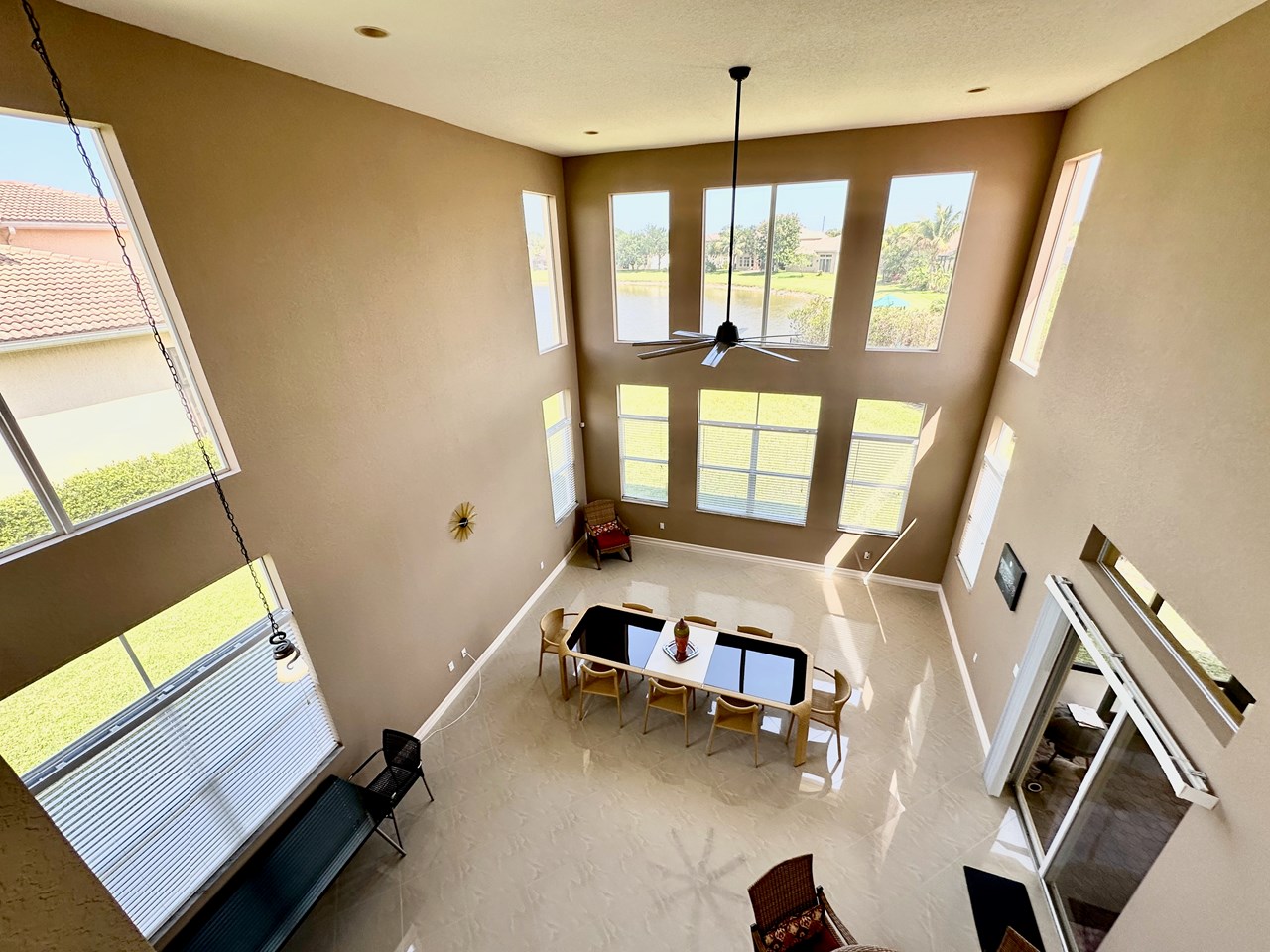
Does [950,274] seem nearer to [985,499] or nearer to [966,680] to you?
[985,499]

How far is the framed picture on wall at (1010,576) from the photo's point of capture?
451 cm

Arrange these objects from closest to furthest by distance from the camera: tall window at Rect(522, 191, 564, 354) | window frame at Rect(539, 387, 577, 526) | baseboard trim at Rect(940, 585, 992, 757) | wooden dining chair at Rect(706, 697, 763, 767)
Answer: wooden dining chair at Rect(706, 697, 763, 767) < baseboard trim at Rect(940, 585, 992, 757) < tall window at Rect(522, 191, 564, 354) < window frame at Rect(539, 387, 577, 526)

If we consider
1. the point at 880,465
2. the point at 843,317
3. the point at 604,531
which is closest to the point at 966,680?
the point at 880,465

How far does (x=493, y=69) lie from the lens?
11.0 ft

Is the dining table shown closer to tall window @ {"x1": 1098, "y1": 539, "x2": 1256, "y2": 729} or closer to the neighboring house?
tall window @ {"x1": 1098, "y1": 539, "x2": 1256, "y2": 729}

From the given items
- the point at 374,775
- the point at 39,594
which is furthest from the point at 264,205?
the point at 374,775

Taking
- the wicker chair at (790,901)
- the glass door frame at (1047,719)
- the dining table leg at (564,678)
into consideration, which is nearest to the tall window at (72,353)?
the dining table leg at (564,678)

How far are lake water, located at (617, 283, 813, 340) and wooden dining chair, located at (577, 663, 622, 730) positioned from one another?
170 inches

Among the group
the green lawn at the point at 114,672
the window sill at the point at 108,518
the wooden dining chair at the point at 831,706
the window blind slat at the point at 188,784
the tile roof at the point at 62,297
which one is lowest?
the wooden dining chair at the point at 831,706

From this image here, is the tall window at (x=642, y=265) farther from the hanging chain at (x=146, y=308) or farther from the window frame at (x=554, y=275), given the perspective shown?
the hanging chain at (x=146, y=308)

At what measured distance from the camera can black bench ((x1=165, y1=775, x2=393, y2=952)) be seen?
321 cm

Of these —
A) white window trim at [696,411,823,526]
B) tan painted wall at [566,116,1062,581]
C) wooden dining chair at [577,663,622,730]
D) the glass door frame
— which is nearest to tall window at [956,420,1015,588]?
tan painted wall at [566,116,1062,581]

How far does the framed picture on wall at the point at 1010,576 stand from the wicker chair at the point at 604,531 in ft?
15.4

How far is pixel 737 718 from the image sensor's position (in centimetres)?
490
